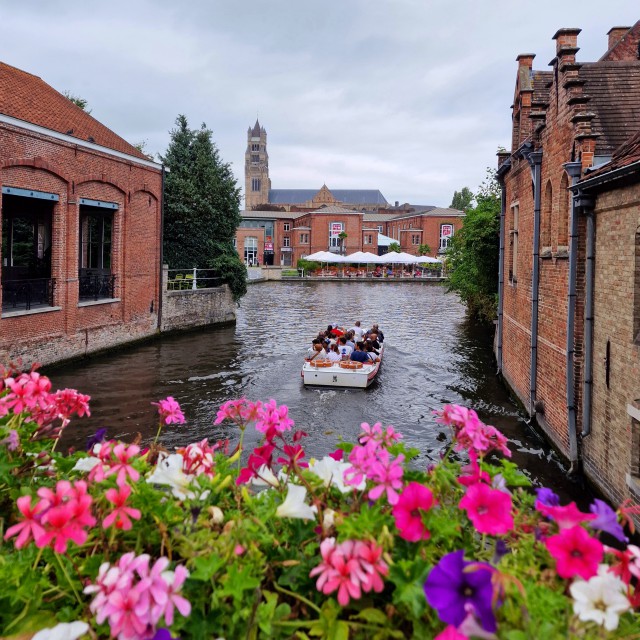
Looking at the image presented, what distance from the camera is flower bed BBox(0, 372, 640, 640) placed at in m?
1.65

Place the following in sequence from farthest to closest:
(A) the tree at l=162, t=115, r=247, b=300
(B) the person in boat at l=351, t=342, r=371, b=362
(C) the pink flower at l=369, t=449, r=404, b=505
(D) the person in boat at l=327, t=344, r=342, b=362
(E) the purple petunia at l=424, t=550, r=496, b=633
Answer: (A) the tree at l=162, t=115, r=247, b=300 < (D) the person in boat at l=327, t=344, r=342, b=362 < (B) the person in boat at l=351, t=342, r=371, b=362 < (C) the pink flower at l=369, t=449, r=404, b=505 < (E) the purple petunia at l=424, t=550, r=496, b=633

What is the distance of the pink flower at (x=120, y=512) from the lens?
76.8 inches

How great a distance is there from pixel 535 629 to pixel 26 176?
18.3 metres

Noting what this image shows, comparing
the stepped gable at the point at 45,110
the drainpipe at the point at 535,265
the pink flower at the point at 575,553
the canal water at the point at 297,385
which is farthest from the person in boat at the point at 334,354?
the pink flower at the point at 575,553

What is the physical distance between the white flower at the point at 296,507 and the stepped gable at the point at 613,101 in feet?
33.5

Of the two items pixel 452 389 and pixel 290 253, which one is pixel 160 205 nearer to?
pixel 452 389

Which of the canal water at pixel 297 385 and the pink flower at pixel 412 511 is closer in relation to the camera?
the pink flower at pixel 412 511

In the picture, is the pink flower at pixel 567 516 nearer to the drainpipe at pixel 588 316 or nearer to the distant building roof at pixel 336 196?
the drainpipe at pixel 588 316

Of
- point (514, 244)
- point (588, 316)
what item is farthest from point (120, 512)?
point (514, 244)

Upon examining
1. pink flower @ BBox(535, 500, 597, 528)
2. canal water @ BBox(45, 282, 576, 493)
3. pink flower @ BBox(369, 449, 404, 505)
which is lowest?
canal water @ BBox(45, 282, 576, 493)

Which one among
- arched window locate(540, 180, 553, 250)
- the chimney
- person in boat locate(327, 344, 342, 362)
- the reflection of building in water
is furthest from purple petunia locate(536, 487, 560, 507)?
the reflection of building in water

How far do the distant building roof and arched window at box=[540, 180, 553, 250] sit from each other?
131372 millimetres

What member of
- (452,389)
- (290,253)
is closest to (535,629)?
(452,389)

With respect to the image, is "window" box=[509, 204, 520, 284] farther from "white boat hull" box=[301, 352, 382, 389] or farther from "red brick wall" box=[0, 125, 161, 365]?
"red brick wall" box=[0, 125, 161, 365]
